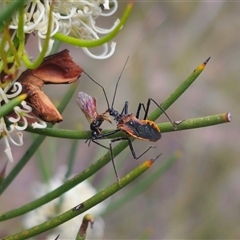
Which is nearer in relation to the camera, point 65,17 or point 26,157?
point 65,17

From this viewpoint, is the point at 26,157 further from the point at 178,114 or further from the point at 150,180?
the point at 178,114

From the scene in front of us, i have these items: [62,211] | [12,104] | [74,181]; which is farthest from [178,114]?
[12,104]

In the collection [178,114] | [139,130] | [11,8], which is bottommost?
[178,114]

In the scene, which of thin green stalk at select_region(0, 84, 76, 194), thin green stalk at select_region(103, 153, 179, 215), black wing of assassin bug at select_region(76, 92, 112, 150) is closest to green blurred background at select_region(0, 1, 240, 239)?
thin green stalk at select_region(103, 153, 179, 215)

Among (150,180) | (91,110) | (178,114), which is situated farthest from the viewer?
(178,114)

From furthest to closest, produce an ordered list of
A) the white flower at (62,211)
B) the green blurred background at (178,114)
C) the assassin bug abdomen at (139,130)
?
the green blurred background at (178,114) < the white flower at (62,211) < the assassin bug abdomen at (139,130)

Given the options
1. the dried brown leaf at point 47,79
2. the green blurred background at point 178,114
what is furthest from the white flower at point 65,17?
the green blurred background at point 178,114

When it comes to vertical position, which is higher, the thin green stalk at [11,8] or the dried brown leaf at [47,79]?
the thin green stalk at [11,8]

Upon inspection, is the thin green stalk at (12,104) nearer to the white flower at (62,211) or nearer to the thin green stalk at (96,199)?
the thin green stalk at (96,199)
